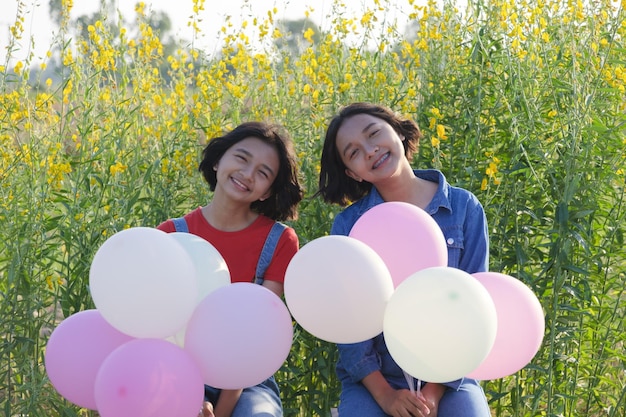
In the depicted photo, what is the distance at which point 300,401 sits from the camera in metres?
3.25

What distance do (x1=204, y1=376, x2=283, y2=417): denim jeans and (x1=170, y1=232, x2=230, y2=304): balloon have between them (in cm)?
33

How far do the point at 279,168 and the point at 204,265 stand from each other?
581 millimetres

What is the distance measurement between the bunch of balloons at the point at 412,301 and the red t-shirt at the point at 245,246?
0.47m

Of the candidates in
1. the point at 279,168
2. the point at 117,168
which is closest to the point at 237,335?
the point at 279,168

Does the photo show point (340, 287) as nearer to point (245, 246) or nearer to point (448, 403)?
point (448, 403)

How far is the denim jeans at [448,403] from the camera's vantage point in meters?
2.25

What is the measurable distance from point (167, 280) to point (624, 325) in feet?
5.65

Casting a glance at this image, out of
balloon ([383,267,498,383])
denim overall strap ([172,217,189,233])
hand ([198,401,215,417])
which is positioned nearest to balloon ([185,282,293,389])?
hand ([198,401,215,417])

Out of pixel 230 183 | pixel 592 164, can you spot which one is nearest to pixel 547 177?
pixel 592 164

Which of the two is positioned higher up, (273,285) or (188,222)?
(188,222)

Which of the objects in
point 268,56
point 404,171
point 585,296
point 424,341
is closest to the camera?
point 424,341

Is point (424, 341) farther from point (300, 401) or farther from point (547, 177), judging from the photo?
point (300, 401)

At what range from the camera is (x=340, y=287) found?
76.1 inches

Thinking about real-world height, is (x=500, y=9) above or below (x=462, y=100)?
above
